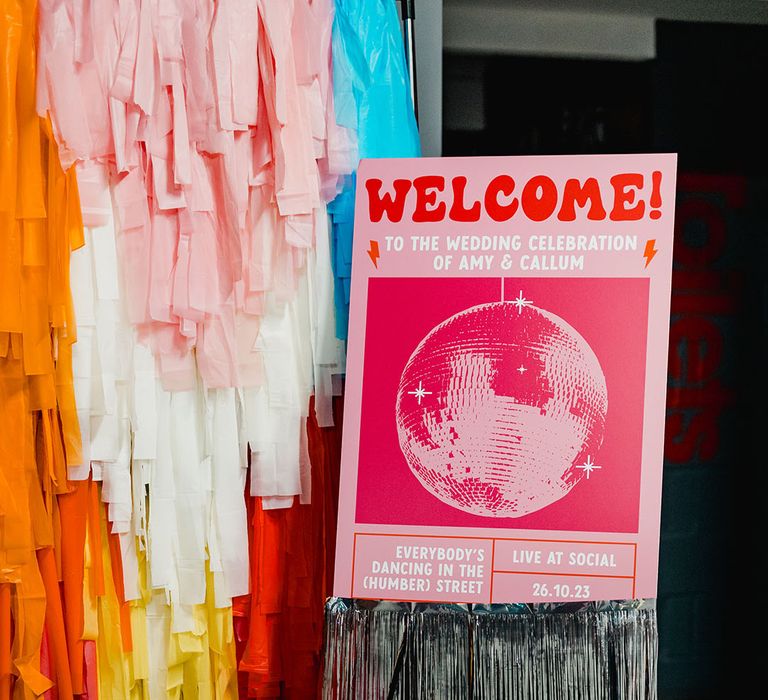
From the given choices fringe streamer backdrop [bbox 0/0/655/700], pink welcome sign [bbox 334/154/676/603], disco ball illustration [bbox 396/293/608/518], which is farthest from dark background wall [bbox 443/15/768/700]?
disco ball illustration [bbox 396/293/608/518]

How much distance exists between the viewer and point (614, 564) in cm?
134

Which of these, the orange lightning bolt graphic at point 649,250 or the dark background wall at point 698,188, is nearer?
the orange lightning bolt graphic at point 649,250

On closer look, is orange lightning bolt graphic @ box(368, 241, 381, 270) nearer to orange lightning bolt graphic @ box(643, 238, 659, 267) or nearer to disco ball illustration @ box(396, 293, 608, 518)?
disco ball illustration @ box(396, 293, 608, 518)

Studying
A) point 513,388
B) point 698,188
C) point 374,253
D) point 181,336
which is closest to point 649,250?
point 513,388

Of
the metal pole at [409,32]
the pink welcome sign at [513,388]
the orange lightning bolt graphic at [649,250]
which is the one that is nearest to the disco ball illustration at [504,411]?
the pink welcome sign at [513,388]

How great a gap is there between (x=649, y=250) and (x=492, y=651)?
689 mm

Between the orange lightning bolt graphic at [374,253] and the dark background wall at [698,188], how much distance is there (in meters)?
0.60

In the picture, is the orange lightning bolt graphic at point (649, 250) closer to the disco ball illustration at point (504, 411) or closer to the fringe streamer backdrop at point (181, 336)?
the disco ball illustration at point (504, 411)

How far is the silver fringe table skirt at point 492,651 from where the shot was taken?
127cm

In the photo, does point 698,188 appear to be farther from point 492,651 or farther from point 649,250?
point 492,651

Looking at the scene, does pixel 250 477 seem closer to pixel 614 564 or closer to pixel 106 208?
pixel 106 208

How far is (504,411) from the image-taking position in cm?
138

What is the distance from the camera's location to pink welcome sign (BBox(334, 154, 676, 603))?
136cm

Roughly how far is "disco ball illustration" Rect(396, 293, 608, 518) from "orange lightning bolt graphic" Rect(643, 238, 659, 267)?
0.17 metres
